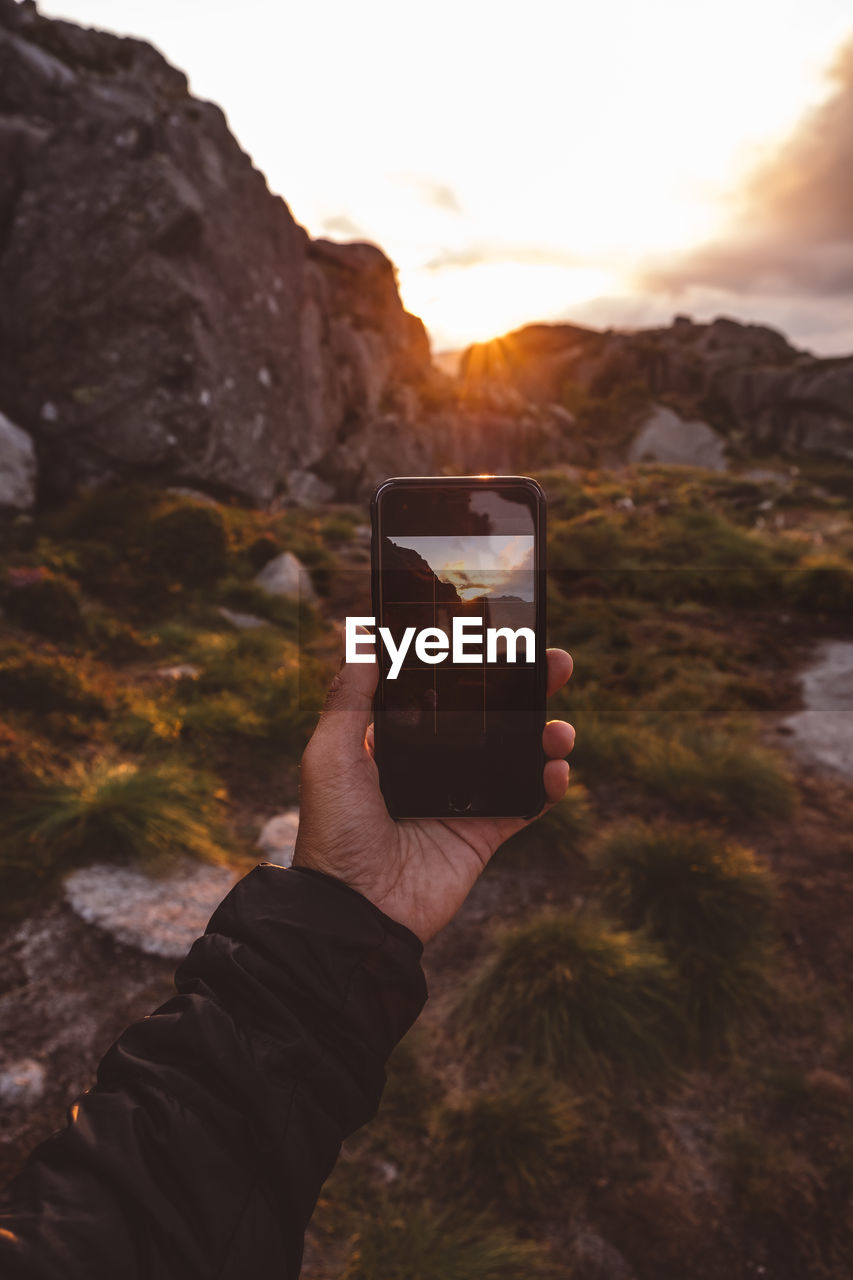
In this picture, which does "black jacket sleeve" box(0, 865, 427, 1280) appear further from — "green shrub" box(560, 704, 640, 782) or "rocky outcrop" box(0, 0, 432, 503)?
"rocky outcrop" box(0, 0, 432, 503)

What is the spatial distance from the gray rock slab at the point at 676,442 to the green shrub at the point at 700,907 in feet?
194

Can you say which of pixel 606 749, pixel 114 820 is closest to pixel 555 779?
pixel 114 820

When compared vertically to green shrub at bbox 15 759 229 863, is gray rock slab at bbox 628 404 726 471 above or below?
above

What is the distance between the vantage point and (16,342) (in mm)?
14430

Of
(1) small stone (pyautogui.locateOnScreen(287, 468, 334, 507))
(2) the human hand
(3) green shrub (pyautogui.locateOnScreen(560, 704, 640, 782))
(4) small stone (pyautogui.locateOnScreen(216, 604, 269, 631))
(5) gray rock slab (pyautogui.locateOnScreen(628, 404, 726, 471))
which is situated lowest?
(3) green shrub (pyautogui.locateOnScreen(560, 704, 640, 782))

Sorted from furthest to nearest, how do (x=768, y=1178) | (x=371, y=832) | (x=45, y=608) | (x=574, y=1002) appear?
1. (x=45, y=608)
2. (x=574, y=1002)
3. (x=768, y=1178)
4. (x=371, y=832)

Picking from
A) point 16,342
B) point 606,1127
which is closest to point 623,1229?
point 606,1127

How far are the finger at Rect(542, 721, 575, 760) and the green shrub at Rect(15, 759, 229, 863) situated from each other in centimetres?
318

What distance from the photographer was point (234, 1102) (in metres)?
1.38

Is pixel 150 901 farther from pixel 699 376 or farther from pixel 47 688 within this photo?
pixel 699 376

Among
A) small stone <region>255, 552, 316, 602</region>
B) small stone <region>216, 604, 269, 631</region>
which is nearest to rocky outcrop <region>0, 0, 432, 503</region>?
small stone <region>255, 552, 316, 602</region>

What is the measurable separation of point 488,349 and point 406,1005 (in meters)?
75.3

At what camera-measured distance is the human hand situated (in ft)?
6.24

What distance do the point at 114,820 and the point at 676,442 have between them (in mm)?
66167
